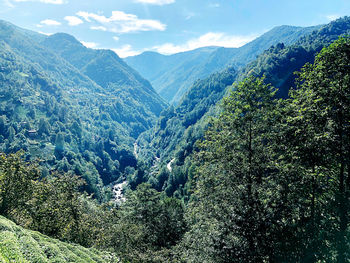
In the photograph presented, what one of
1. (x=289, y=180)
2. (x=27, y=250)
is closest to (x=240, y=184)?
(x=289, y=180)

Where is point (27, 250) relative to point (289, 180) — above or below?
below

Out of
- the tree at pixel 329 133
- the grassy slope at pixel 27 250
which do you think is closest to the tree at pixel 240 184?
the tree at pixel 329 133

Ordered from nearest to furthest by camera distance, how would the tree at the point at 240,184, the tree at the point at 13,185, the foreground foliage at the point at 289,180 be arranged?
the foreground foliage at the point at 289,180
the tree at the point at 240,184
the tree at the point at 13,185

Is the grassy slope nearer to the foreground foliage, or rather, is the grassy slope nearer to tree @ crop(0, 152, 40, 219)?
tree @ crop(0, 152, 40, 219)

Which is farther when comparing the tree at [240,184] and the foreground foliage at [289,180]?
the tree at [240,184]

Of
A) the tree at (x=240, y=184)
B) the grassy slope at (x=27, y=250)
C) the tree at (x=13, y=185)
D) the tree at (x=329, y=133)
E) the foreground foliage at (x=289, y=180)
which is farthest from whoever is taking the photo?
the tree at (x=13, y=185)

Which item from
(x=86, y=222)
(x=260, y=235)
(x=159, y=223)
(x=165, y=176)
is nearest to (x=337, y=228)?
(x=260, y=235)

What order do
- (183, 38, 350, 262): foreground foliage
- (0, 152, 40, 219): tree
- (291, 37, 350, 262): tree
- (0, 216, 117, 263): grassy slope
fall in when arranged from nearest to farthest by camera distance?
(0, 216, 117, 263): grassy slope < (183, 38, 350, 262): foreground foliage < (291, 37, 350, 262): tree < (0, 152, 40, 219): tree

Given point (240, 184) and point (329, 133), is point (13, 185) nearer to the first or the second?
point (240, 184)

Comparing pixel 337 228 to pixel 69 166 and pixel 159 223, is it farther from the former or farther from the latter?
pixel 69 166

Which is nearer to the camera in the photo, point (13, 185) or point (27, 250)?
point (27, 250)

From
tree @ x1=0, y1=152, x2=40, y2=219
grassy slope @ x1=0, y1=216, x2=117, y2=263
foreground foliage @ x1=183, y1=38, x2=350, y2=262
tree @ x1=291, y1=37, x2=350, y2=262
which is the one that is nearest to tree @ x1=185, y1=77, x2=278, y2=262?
foreground foliage @ x1=183, y1=38, x2=350, y2=262

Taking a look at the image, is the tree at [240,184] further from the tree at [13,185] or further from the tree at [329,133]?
the tree at [13,185]

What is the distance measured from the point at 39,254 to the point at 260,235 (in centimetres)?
1478
